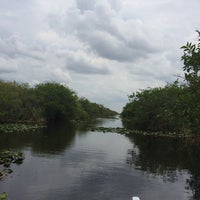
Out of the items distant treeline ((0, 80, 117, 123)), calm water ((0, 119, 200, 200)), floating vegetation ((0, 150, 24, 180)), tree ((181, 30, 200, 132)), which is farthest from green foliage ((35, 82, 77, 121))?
tree ((181, 30, 200, 132))

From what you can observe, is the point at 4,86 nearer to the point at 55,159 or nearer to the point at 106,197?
the point at 55,159

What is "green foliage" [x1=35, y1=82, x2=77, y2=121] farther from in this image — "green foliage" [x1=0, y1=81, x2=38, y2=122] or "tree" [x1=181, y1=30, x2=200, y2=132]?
"tree" [x1=181, y1=30, x2=200, y2=132]

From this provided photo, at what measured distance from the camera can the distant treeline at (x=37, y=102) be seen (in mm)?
78625

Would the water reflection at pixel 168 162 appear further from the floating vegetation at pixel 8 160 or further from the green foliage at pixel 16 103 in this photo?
the green foliage at pixel 16 103

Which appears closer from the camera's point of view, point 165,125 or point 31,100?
point 165,125

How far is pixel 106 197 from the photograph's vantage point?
71.4ft

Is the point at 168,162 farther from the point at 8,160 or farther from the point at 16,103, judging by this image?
the point at 16,103

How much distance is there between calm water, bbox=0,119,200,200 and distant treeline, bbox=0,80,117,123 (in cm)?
3470

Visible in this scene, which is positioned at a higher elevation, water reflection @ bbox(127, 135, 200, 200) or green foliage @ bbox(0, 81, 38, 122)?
green foliage @ bbox(0, 81, 38, 122)

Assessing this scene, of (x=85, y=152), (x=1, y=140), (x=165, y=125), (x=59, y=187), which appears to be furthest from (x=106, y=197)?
(x=165, y=125)

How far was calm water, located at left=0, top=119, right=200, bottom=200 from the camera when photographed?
2262cm

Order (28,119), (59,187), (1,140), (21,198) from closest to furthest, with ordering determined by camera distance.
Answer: (21,198) < (59,187) < (1,140) < (28,119)

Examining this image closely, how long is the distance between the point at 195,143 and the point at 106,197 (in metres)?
40.1

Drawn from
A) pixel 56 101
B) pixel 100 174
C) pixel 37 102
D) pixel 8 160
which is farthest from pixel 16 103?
pixel 100 174
